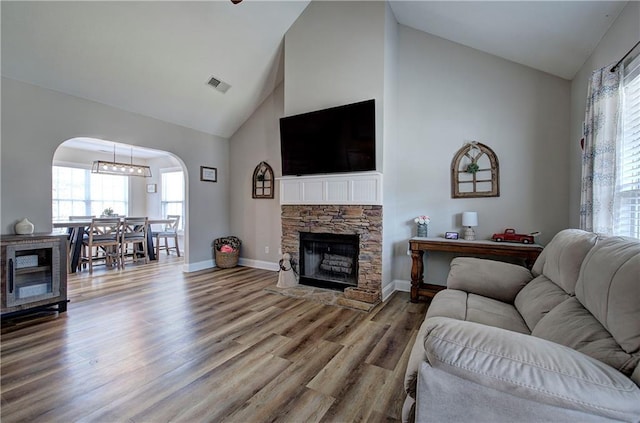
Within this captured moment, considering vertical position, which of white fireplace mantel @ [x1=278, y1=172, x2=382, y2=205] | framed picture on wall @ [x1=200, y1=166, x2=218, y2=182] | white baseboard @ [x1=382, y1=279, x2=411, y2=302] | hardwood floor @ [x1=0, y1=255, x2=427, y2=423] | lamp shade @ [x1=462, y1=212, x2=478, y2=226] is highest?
framed picture on wall @ [x1=200, y1=166, x2=218, y2=182]

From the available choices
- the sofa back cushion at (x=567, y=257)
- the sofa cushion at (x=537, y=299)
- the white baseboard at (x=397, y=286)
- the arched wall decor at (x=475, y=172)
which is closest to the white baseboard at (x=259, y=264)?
the white baseboard at (x=397, y=286)

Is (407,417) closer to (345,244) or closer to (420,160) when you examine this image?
(345,244)

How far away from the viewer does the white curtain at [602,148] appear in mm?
1968

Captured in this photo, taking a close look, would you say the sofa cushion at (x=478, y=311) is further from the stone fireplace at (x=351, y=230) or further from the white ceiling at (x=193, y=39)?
the white ceiling at (x=193, y=39)

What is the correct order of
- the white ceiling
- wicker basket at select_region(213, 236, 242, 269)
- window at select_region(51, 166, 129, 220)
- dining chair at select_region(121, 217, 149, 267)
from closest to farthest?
the white ceiling → wicker basket at select_region(213, 236, 242, 269) → dining chair at select_region(121, 217, 149, 267) → window at select_region(51, 166, 129, 220)

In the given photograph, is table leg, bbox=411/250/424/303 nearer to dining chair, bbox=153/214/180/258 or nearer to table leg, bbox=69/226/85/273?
dining chair, bbox=153/214/180/258

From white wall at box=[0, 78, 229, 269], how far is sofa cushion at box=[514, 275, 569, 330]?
4.57 m

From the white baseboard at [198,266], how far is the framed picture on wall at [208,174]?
1.47 meters

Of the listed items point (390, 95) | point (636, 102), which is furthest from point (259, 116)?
point (636, 102)

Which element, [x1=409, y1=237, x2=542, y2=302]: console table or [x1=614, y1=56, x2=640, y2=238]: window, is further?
[x1=409, y1=237, x2=542, y2=302]: console table

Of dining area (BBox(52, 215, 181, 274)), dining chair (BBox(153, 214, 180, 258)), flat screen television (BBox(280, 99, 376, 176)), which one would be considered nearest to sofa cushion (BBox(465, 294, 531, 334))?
flat screen television (BBox(280, 99, 376, 176))

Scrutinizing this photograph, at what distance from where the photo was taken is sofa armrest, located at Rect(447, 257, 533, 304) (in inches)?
81.1

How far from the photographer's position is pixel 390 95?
11.5ft

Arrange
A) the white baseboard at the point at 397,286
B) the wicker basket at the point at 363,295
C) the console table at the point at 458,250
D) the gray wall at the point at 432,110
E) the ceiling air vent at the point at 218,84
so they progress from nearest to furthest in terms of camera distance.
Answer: the console table at the point at 458,250 → the gray wall at the point at 432,110 → the wicker basket at the point at 363,295 → the white baseboard at the point at 397,286 → the ceiling air vent at the point at 218,84
